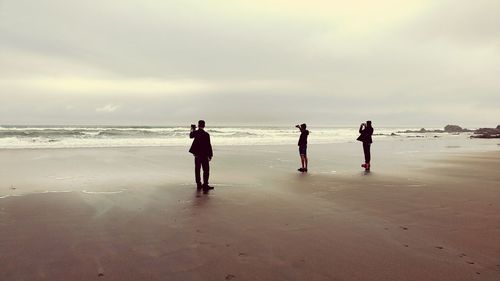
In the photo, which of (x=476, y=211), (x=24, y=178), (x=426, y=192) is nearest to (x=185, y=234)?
(x=476, y=211)

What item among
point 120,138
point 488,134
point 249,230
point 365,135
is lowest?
point 249,230

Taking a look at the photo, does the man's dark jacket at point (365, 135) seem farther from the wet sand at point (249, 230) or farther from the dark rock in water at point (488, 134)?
the dark rock in water at point (488, 134)

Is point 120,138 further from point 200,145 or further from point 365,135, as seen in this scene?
point 200,145

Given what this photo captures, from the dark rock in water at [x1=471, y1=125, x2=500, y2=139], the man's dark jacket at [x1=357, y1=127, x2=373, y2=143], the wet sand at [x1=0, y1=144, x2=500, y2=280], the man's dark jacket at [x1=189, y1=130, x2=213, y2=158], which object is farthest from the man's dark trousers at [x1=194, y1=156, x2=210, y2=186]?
the dark rock in water at [x1=471, y1=125, x2=500, y2=139]

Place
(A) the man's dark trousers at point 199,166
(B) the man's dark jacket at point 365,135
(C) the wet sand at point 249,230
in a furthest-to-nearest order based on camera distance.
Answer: (B) the man's dark jacket at point 365,135
(A) the man's dark trousers at point 199,166
(C) the wet sand at point 249,230

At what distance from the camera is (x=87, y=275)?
415 centimetres

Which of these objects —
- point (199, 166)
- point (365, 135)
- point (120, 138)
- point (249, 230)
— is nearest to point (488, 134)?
point (365, 135)

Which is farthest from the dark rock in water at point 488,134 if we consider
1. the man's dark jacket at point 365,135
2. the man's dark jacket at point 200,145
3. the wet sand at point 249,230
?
the man's dark jacket at point 200,145

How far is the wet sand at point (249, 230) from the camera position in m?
4.36

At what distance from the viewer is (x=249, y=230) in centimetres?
605

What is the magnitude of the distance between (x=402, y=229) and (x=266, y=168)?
952 centimetres

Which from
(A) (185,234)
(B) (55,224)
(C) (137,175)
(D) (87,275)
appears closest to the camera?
(D) (87,275)

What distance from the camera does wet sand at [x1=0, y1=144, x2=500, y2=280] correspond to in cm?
436

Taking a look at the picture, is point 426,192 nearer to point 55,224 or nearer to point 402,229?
point 402,229
